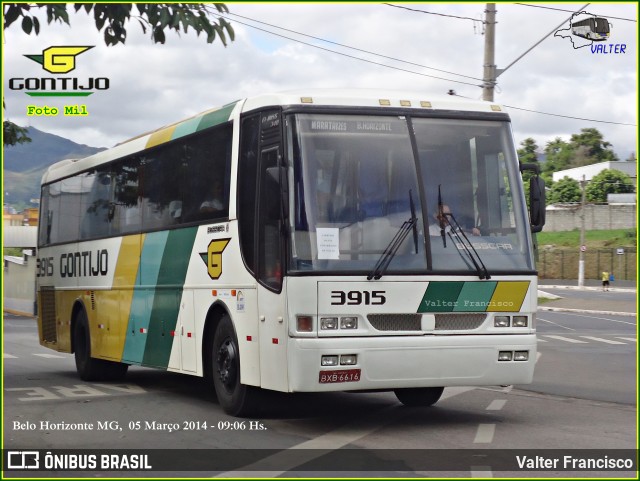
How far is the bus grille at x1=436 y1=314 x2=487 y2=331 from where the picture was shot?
35.1 feet

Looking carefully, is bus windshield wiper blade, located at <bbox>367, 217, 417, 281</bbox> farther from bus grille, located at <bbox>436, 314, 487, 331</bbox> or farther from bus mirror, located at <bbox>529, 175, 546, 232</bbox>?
bus mirror, located at <bbox>529, 175, 546, 232</bbox>

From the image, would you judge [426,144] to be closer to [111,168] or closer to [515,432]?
[515,432]

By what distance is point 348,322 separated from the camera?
10344mm

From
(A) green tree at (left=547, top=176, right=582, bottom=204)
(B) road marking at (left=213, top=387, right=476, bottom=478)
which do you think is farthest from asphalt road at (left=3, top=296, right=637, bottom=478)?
(A) green tree at (left=547, top=176, right=582, bottom=204)

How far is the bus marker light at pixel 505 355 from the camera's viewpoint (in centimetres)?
1085

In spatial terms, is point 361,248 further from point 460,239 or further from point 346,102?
point 346,102

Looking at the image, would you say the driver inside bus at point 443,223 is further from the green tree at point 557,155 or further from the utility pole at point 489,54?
the green tree at point 557,155

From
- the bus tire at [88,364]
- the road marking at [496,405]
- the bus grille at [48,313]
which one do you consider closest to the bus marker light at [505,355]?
the road marking at [496,405]

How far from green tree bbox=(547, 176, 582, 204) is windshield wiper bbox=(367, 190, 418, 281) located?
4350 inches

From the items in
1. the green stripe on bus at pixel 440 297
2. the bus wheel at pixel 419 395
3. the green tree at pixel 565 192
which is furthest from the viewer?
the green tree at pixel 565 192

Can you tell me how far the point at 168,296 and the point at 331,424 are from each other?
3.52m

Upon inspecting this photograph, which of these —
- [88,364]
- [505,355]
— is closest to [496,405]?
[505,355]

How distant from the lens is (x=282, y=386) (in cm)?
1045

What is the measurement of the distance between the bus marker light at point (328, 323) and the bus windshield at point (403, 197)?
475mm
